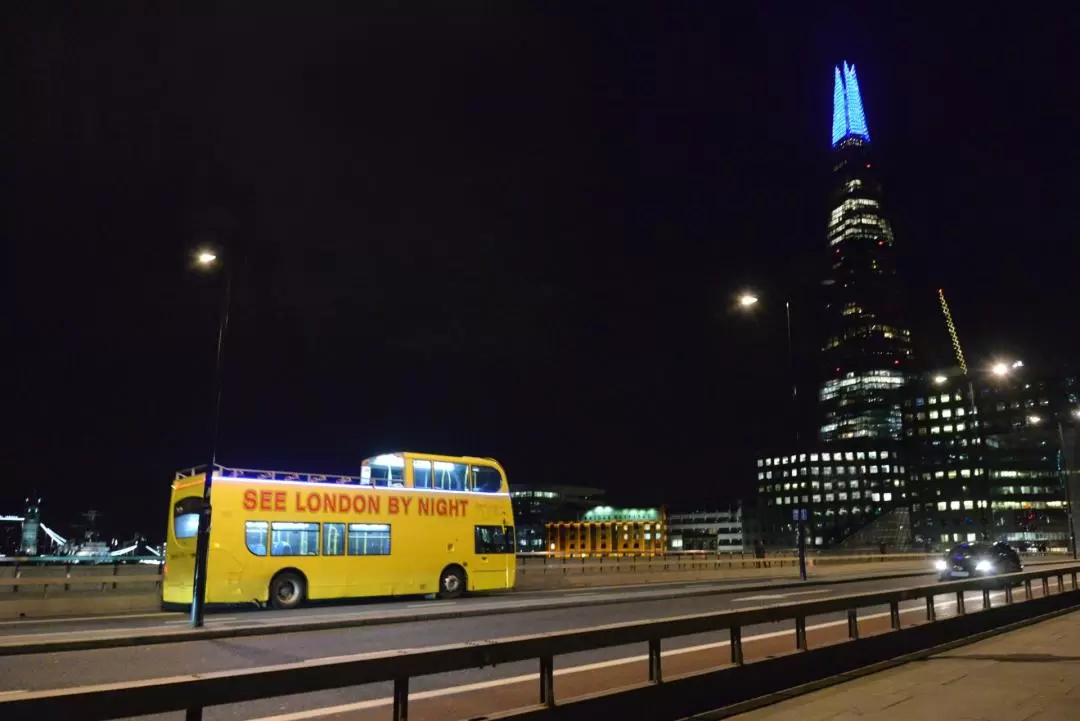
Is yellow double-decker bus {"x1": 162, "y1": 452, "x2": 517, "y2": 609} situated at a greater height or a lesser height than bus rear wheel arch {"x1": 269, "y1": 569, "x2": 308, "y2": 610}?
greater

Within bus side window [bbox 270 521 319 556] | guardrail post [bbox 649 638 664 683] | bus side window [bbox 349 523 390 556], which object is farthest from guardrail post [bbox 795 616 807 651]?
bus side window [bbox 349 523 390 556]

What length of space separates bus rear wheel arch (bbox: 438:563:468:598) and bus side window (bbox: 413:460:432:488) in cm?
261

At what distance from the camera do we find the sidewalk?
25.4ft

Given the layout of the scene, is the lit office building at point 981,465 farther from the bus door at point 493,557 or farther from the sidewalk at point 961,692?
the sidewalk at point 961,692

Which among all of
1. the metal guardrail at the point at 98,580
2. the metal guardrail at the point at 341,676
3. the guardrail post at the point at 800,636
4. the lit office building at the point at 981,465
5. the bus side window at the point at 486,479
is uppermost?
the lit office building at the point at 981,465

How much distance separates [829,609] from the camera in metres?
10.2

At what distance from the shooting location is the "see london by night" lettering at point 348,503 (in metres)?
19.9

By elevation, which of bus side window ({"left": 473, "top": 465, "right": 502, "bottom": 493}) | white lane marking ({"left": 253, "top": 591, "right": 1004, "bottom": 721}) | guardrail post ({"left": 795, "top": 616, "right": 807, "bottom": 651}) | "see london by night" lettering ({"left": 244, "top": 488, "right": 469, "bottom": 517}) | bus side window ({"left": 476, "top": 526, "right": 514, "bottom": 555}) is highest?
bus side window ({"left": 473, "top": 465, "right": 502, "bottom": 493})

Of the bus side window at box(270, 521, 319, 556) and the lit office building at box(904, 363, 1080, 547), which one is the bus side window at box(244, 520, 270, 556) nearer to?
the bus side window at box(270, 521, 319, 556)

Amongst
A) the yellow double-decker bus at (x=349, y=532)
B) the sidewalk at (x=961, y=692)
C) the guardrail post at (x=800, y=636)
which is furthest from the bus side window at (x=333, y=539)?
the sidewalk at (x=961, y=692)

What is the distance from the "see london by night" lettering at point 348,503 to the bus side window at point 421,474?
44 centimetres

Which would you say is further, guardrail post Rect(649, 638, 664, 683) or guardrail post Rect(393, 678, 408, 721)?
guardrail post Rect(649, 638, 664, 683)

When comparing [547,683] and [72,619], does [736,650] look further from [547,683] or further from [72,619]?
[72,619]

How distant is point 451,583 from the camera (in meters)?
23.9
